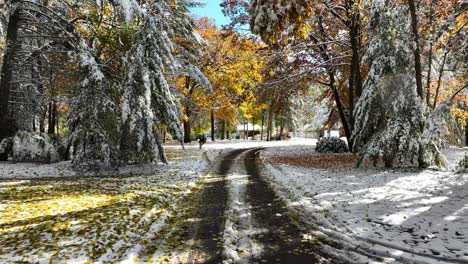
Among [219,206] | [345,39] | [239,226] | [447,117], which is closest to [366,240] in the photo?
[239,226]

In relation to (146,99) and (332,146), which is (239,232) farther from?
(332,146)

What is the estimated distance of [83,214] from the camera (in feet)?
21.8

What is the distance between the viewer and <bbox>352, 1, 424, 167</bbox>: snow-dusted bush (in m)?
12.0

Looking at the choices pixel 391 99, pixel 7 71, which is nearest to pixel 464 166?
pixel 391 99

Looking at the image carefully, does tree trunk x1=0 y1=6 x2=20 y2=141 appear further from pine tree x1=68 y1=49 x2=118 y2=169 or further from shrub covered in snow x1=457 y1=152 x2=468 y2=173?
shrub covered in snow x1=457 y1=152 x2=468 y2=173

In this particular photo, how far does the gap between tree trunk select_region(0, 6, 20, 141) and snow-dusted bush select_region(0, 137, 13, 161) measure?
474 mm

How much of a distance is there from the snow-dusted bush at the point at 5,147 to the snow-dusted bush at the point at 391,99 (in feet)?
49.6

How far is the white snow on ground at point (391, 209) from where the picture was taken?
16.1ft

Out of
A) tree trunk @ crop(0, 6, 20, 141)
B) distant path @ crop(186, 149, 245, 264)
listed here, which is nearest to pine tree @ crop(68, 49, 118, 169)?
tree trunk @ crop(0, 6, 20, 141)

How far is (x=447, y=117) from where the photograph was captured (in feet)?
33.4

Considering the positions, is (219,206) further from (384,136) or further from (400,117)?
(400,117)

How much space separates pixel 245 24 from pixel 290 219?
1353 cm

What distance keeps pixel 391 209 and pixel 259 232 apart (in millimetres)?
3403

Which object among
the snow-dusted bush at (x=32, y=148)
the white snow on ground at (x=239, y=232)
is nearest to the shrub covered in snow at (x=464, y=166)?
the white snow on ground at (x=239, y=232)
